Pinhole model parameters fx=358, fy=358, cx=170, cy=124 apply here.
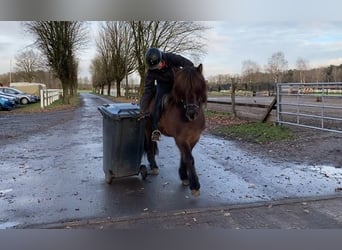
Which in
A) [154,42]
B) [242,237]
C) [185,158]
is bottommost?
[242,237]

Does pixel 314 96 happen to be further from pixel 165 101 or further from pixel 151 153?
pixel 165 101

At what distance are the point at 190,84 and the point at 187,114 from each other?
0.97 feet

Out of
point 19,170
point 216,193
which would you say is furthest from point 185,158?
point 19,170

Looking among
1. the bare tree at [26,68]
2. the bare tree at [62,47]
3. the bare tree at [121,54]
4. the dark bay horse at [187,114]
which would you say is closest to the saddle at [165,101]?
the dark bay horse at [187,114]

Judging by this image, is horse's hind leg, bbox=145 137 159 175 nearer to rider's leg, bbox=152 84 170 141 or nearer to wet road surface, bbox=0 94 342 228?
wet road surface, bbox=0 94 342 228

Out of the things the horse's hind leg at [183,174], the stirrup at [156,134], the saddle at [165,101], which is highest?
the saddle at [165,101]

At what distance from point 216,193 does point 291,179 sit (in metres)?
1.13

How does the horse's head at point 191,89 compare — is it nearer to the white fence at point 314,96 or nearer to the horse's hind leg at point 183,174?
the horse's hind leg at point 183,174

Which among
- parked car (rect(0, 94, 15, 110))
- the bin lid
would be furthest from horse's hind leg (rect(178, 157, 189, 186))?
parked car (rect(0, 94, 15, 110))

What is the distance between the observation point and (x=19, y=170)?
5.26 meters

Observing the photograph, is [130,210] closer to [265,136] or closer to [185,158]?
[185,158]

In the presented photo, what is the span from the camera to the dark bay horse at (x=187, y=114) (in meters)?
3.53

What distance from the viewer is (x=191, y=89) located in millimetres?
3516

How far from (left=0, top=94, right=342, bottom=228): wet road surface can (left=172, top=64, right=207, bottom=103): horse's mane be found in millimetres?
1088
